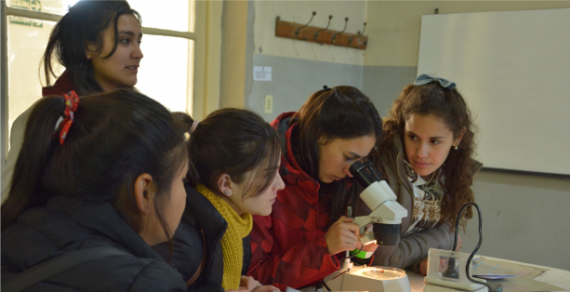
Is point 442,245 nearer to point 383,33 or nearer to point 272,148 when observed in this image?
point 272,148

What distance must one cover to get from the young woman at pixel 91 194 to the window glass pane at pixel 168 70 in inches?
74.5

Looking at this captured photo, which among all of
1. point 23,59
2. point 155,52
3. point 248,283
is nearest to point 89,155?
point 248,283

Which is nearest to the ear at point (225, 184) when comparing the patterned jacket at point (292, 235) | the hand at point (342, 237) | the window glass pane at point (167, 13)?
the patterned jacket at point (292, 235)

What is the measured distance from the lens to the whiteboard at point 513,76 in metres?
2.92

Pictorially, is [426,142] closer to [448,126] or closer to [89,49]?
[448,126]

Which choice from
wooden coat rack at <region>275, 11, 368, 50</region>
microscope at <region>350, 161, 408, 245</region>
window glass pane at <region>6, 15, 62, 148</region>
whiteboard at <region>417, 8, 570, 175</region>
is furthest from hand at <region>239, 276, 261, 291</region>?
whiteboard at <region>417, 8, 570, 175</region>

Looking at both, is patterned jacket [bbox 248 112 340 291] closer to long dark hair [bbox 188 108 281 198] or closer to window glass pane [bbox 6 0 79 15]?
long dark hair [bbox 188 108 281 198]

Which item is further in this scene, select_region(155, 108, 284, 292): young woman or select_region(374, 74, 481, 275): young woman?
select_region(374, 74, 481, 275): young woman

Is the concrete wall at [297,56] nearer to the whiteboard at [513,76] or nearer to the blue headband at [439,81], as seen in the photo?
the whiteboard at [513,76]

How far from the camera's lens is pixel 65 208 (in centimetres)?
75

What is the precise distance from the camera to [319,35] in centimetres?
324

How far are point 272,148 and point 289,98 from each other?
1918mm

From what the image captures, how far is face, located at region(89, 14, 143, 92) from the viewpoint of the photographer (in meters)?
1.69

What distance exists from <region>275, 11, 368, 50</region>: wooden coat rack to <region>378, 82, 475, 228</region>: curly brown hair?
52.2 inches
